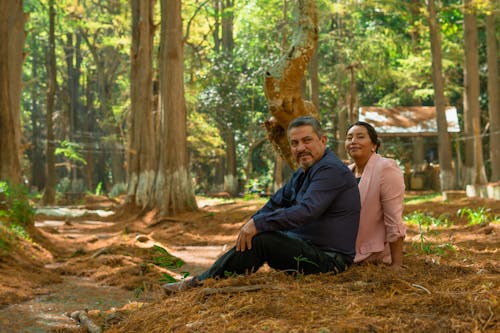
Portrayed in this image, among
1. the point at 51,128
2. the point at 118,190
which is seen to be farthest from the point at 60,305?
the point at 118,190

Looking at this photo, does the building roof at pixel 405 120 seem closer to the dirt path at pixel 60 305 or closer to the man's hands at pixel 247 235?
the dirt path at pixel 60 305

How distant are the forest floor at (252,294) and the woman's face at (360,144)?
1.05 meters

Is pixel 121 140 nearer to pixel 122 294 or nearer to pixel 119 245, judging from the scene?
pixel 119 245

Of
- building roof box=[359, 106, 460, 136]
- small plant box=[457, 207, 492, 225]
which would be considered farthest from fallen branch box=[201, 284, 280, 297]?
building roof box=[359, 106, 460, 136]

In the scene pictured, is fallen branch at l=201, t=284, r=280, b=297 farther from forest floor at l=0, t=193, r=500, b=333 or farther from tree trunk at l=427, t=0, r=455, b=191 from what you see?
tree trunk at l=427, t=0, r=455, b=191

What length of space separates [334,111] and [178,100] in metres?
17.5

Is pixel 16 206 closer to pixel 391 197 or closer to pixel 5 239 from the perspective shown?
pixel 5 239

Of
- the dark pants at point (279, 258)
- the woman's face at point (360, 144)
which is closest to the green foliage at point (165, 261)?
the woman's face at point (360, 144)

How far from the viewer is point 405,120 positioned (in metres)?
26.5

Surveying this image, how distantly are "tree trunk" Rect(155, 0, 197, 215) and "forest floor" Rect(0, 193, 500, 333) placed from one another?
5641mm

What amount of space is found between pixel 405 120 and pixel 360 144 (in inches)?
854

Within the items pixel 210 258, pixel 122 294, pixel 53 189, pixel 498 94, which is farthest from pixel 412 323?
pixel 53 189

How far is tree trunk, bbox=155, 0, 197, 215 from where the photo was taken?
16125 mm

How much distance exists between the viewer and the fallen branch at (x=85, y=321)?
458 cm
